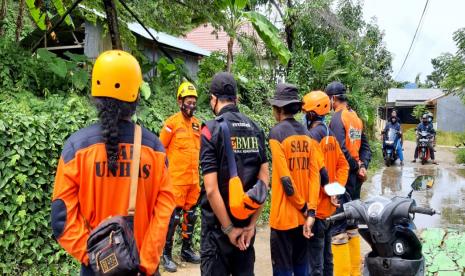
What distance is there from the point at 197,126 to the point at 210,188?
2.46 meters

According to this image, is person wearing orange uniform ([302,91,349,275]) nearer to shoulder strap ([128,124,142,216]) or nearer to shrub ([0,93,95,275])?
A: shoulder strap ([128,124,142,216])

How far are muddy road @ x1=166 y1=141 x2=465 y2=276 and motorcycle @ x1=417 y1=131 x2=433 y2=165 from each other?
0.33m

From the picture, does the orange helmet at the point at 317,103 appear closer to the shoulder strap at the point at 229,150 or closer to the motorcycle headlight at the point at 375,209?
the shoulder strap at the point at 229,150

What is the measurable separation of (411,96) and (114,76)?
4222 centimetres

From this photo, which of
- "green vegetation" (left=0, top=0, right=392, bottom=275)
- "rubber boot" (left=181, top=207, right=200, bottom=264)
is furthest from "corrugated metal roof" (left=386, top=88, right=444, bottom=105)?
"rubber boot" (left=181, top=207, right=200, bottom=264)

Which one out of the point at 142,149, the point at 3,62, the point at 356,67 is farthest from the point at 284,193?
the point at 356,67

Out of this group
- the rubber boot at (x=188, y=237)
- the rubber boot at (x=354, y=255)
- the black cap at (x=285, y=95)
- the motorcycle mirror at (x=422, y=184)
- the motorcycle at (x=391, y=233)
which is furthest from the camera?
the rubber boot at (x=188, y=237)

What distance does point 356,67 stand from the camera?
659 inches

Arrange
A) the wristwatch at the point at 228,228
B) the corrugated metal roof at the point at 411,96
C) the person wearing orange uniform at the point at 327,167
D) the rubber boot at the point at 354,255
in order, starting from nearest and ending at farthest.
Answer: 1. the wristwatch at the point at 228,228
2. the person wearing orange uniform at the point at 327,167
3. the rubber boot at the point at 354,255
4. the corrugated metal roof at the point at 411,96

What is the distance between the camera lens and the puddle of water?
8273mm

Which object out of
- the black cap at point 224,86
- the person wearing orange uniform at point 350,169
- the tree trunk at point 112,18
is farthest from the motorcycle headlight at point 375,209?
the tree trunk at point 112,18

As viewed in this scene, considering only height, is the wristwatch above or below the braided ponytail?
below

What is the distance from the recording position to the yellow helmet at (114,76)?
228 centimetres

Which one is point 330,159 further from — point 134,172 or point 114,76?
point 114,76
